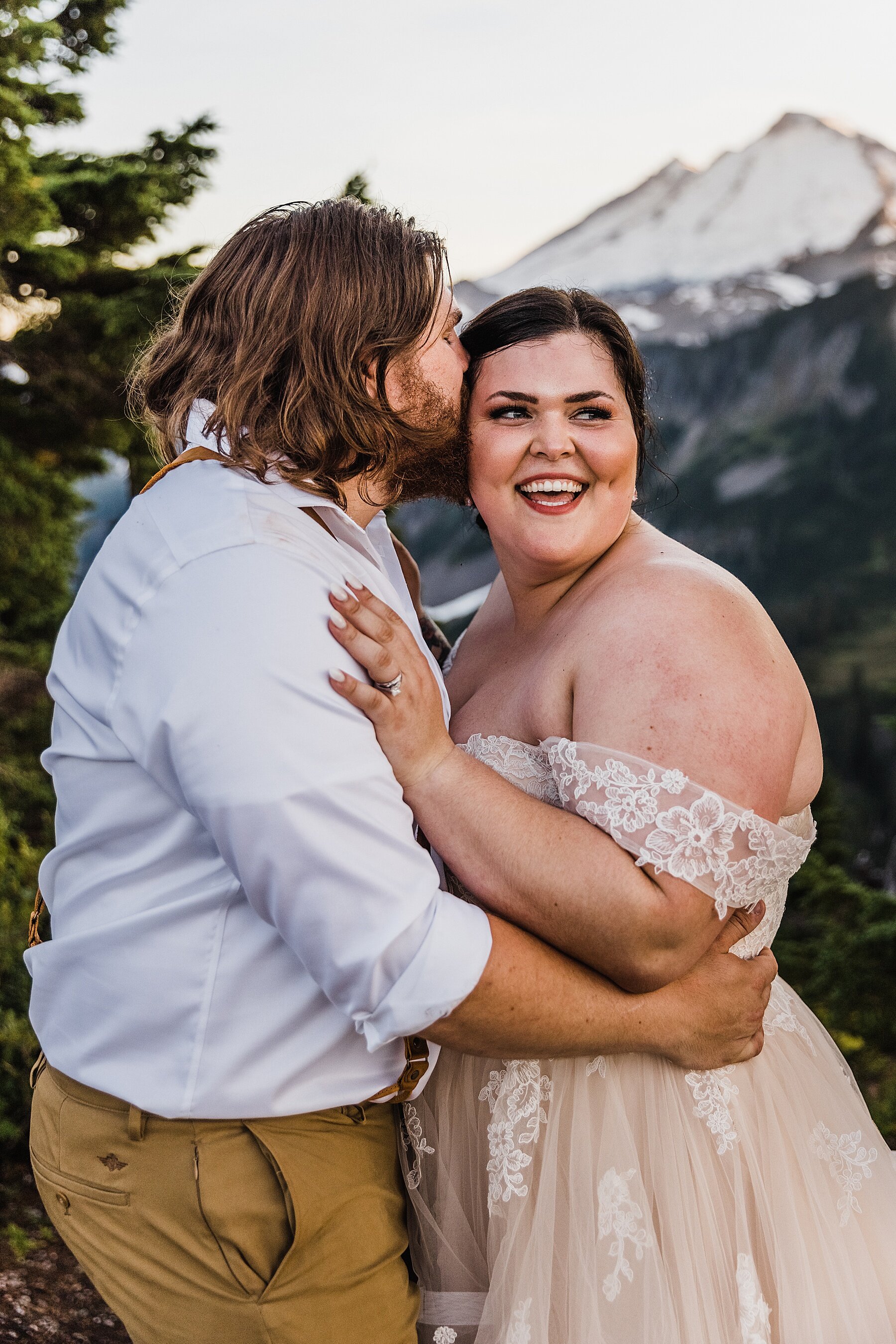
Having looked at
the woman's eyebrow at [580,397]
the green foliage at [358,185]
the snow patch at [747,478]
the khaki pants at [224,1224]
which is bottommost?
the snow patch at [747,478]

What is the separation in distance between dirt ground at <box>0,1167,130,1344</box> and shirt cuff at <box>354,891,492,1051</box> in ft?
6.52

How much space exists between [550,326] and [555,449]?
1.08 feet

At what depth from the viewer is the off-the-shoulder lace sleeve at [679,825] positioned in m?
1.71

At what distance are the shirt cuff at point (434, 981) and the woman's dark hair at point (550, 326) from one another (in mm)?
1385

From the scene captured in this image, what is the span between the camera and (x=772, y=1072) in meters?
2.10

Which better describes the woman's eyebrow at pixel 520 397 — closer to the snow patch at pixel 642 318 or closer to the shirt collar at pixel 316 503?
the shirt collar at pixel 316 503

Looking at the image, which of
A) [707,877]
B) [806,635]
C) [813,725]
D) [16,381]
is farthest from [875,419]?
[707,877]

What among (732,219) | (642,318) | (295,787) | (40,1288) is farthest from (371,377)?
(732,219)

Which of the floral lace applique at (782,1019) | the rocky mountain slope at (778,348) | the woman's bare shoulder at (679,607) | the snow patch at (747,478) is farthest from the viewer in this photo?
the snow patch at (747,478)

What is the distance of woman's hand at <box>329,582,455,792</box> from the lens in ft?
5.13

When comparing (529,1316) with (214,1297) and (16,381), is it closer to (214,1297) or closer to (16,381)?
(214,1297)

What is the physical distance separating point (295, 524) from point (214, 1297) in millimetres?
1247

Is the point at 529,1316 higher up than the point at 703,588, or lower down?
lower down

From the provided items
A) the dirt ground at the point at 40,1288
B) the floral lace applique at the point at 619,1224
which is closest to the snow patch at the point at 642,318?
the dirt ground at the point at 40,1288
